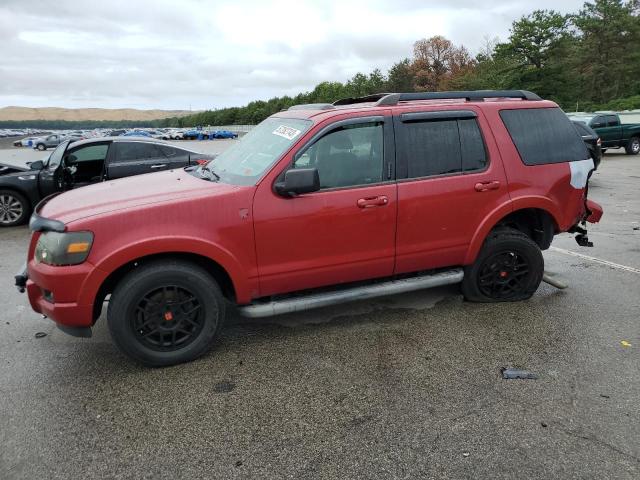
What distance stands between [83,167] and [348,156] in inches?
248

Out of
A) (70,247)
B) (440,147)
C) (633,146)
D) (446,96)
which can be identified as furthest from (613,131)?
(70,247)

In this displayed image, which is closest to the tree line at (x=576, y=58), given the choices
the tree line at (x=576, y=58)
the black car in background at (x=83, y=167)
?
the tree line at (x=576, y=58)

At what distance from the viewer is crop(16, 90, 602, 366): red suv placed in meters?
3.46

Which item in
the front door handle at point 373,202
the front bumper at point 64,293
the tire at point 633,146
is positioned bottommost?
the tire at point 633,146

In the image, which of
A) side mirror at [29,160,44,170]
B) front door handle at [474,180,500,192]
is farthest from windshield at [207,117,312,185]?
side mirror at [29,160,44,170]

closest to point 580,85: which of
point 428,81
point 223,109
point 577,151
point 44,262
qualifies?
point 428,81

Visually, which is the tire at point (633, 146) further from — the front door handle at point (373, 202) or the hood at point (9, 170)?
the hood at point (9, 170)

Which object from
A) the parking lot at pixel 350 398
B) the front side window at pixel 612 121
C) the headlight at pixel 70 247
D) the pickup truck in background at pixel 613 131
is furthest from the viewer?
the front side window at pixel 612 121

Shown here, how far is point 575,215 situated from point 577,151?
2.02 feet

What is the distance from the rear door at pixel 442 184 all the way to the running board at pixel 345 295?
12 centimetres

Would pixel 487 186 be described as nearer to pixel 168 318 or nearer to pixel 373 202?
pixel 373 202

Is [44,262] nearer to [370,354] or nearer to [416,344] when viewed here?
[370,354]

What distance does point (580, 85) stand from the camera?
157 ft

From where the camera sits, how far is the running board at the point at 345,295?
3.81 metres
